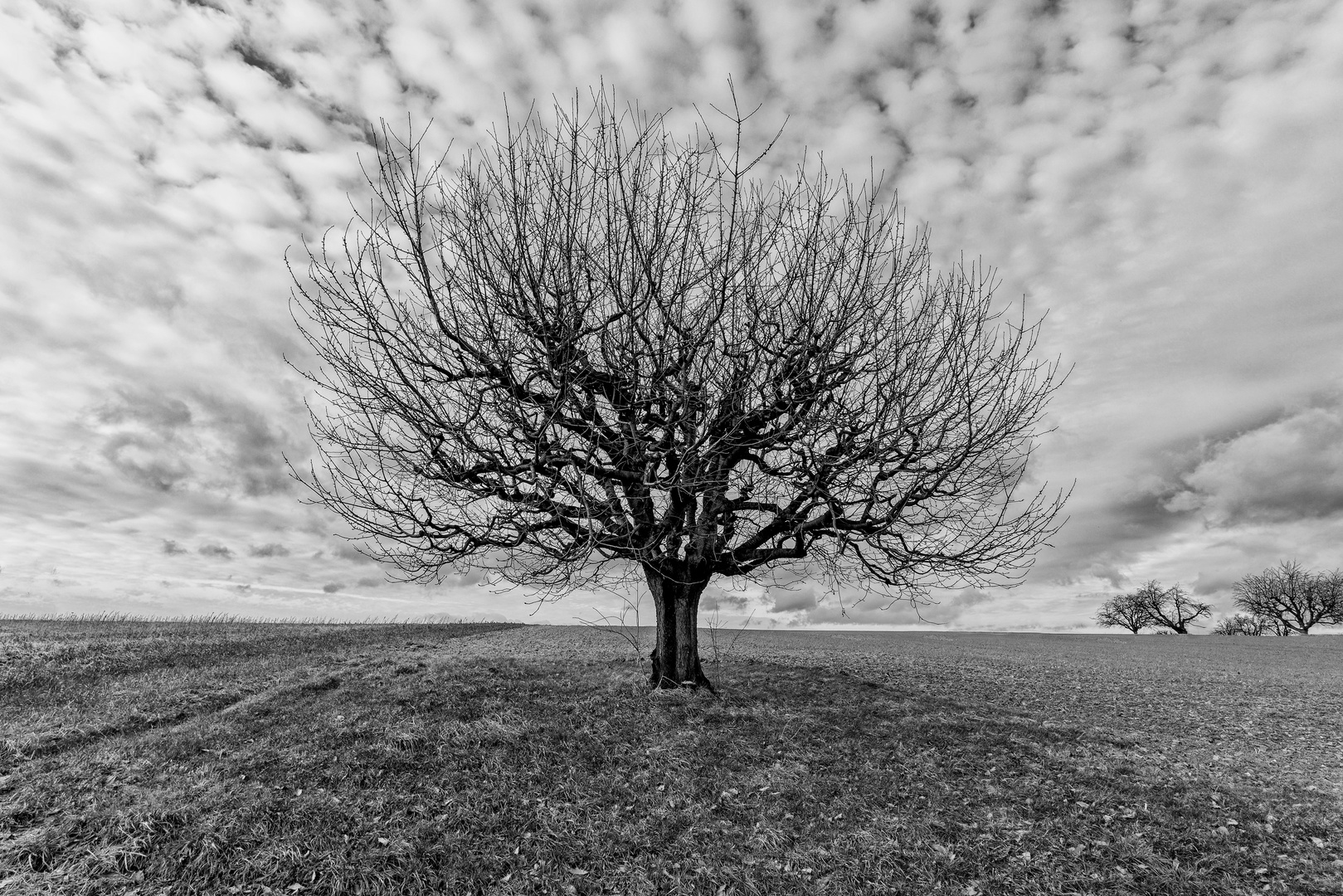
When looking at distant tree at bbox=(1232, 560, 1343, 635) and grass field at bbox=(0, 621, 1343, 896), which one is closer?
grass field at bbox=(0, 621, 1343, 896)

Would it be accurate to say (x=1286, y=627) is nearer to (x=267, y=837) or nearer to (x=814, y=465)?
(x=814, y=465)

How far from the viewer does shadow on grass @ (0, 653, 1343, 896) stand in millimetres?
7121

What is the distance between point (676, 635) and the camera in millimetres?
14164

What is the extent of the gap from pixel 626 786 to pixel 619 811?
0.62 m

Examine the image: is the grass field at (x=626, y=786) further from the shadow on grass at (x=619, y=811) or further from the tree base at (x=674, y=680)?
the tree base at (x=674, y=680)

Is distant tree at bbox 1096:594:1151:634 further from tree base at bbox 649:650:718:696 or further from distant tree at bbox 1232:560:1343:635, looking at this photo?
tree base at bbox 649:650:718:696

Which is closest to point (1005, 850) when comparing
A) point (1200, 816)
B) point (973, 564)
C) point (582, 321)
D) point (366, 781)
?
point (1200, 816)

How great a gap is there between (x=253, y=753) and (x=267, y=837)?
2.66m

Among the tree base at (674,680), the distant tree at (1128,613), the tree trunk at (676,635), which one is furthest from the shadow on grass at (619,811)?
the distant tree at (1128,613)

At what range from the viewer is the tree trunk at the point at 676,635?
45.9 ft

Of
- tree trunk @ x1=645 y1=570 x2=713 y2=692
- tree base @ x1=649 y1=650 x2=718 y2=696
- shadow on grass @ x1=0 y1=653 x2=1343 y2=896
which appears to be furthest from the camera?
tree trunk @ x1=645 y1=570 x2=713 y2=692

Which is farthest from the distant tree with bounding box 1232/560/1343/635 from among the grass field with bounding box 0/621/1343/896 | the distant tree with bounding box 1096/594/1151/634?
the grass field with bounding box 0/621/1343/896

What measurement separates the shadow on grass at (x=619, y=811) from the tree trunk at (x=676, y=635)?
171 cm

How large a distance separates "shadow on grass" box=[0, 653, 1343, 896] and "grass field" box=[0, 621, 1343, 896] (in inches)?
1.4
